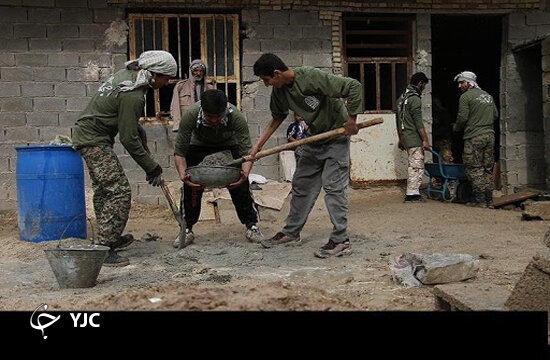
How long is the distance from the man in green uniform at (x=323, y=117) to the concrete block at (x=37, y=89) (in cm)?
409

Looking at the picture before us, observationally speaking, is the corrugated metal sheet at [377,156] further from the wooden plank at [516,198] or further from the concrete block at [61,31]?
the concrete block at [61,31]

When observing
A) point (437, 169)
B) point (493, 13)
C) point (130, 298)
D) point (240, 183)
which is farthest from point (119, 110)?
point (493, 13)

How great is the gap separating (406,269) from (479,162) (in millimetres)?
4631

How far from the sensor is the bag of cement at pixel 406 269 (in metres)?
3.95

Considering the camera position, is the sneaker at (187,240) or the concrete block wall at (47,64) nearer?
the sneaker at (187,240)

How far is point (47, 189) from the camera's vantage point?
573 cm

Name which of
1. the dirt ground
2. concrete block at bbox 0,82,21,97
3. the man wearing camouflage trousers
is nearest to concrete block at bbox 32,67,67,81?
concrete block at bbox 0,82,21,97

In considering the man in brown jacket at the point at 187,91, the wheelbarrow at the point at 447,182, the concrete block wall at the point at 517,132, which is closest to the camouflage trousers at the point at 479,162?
the wheelbarrow at the point at 447,182

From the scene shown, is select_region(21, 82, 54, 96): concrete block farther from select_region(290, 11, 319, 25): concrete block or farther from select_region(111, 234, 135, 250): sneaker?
select_region(111, 234, 135, 250): sneaker

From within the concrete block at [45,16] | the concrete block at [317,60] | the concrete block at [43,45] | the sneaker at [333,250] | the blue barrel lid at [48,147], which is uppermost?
the concrete block at [45,16]

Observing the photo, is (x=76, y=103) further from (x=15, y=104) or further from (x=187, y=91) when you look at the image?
(x=187, y=91)

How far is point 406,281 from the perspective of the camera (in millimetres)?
3959
